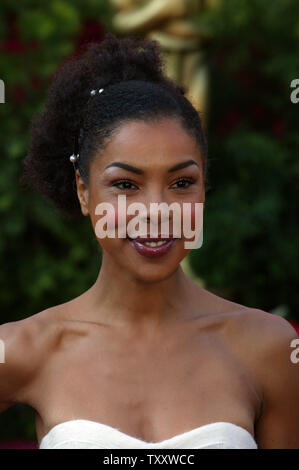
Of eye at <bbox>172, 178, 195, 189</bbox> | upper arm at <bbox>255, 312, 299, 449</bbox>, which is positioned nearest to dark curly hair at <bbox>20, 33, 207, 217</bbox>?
eye at <bbox>172, 178, 195, 189</bbox>

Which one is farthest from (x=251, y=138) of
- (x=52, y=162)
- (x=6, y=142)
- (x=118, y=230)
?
(x=118, y=230)

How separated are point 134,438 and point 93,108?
1.03 metres

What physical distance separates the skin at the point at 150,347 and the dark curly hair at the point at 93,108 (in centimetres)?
7

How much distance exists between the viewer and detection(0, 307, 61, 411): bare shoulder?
109 inches

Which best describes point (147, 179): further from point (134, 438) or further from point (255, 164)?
point (255, 164)

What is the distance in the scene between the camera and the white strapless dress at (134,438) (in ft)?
8.38

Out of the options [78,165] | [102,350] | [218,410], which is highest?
[78,165]

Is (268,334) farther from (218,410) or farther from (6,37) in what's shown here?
(6,37)

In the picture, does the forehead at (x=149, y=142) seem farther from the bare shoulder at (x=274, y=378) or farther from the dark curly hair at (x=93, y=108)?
the bare shoulder at (x=274, y=378)

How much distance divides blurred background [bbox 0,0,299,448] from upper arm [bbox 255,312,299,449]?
7.65 feet

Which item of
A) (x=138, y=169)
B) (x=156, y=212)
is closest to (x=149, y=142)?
(x=138, y=169)

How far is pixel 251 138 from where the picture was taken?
5.66 meters

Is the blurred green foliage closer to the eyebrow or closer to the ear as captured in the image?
the ear

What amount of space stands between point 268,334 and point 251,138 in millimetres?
2973
